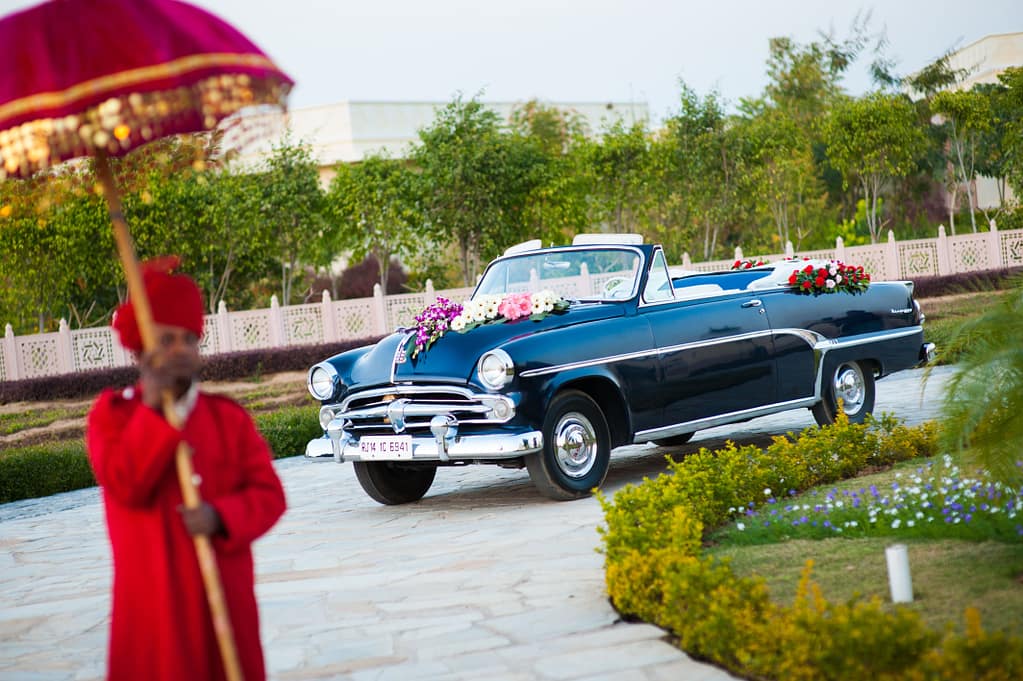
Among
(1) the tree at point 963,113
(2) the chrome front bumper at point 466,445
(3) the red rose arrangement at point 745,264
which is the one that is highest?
(1) the tree at point 963,113

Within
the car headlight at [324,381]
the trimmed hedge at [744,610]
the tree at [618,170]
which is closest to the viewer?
the trimmed hedge at [744,610]

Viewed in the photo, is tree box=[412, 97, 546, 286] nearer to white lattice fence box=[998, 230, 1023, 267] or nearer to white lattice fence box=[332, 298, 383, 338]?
white lattice fence box=[332, 298, 383, 338]

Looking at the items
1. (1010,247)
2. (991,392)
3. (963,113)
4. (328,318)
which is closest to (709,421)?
(991,392)

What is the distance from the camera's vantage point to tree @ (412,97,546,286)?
32594 mm

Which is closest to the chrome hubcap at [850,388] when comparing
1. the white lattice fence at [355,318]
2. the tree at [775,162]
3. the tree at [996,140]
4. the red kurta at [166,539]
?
the red kurta at [166,539]

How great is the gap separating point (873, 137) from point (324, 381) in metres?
31.0

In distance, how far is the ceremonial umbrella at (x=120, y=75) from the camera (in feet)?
10.9

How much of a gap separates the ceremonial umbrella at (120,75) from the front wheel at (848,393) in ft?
26.9

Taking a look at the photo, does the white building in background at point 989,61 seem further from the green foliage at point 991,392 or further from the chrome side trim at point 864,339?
the green foliage at point 991,392

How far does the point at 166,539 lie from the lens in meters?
3.34

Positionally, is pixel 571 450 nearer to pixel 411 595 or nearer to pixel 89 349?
pixel 411 595

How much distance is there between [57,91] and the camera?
Result: 3.31m

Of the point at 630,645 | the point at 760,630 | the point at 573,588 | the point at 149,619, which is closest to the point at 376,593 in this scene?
the point at 573,588

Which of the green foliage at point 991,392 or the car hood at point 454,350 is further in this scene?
the car hood at point 454,350
